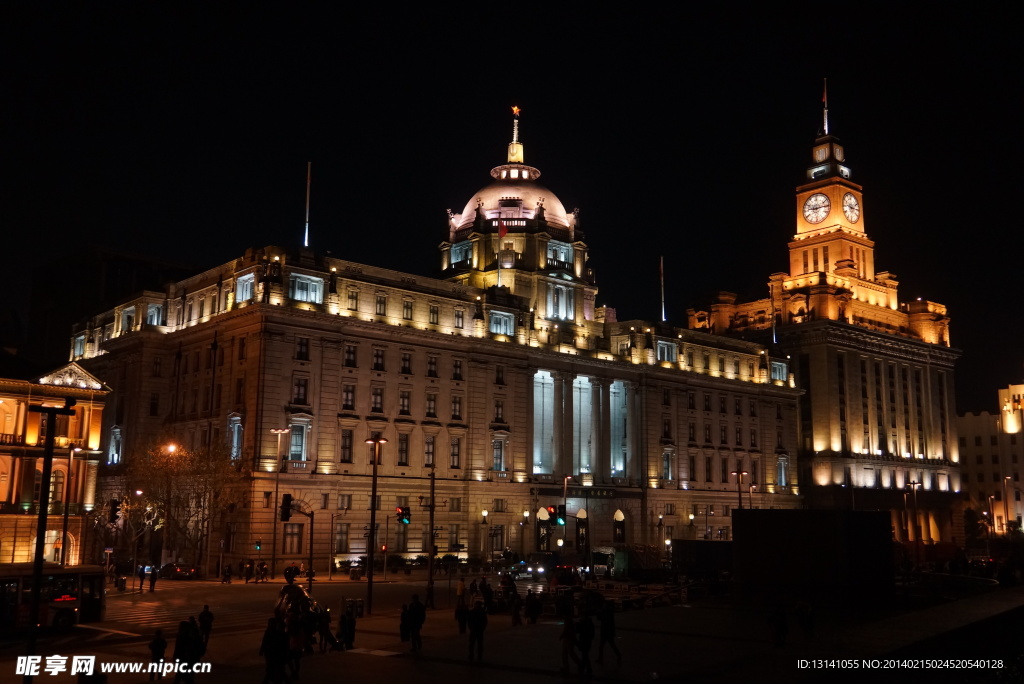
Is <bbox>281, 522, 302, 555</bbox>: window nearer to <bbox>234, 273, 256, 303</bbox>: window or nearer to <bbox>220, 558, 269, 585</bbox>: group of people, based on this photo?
<bbox>220, 558, 269, 585</bbox>: group of people

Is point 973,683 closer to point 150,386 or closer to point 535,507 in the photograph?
point 535,507

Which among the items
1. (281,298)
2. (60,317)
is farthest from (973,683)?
(60,317)

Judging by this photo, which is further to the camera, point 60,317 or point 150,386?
point 60,317

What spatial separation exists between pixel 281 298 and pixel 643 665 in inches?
1994

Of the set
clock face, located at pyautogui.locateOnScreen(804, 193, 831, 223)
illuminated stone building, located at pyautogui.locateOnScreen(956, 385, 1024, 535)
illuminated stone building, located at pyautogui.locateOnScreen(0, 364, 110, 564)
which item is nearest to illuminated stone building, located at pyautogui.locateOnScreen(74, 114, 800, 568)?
illuminated stone building, located at pyautogui.locateOnScreen(0, 364, 110, 564)

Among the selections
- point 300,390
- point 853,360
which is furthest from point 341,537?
point 853,360

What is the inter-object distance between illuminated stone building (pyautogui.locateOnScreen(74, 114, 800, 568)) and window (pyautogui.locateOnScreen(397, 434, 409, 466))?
17cm

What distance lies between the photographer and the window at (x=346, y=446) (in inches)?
2977

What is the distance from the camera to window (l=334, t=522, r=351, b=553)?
7362cm

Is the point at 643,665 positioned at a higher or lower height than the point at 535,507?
lower

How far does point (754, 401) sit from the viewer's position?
371 feet

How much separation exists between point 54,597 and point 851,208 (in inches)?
4874

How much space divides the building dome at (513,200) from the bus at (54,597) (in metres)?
69.3

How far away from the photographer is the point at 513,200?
10438 cm
